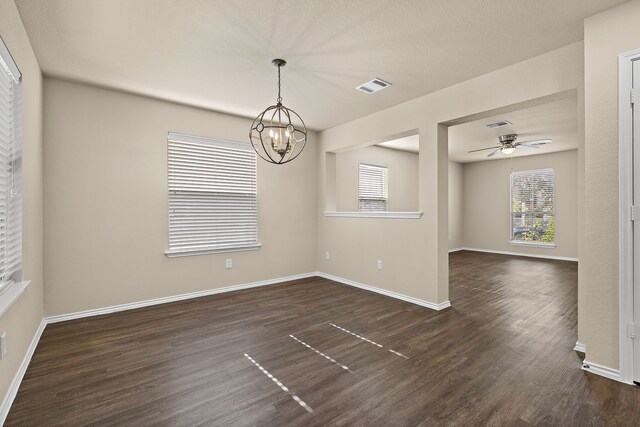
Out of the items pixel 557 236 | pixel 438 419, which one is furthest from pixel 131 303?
pixel 557 236

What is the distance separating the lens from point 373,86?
11.8ft

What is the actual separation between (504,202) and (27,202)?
9.35 m

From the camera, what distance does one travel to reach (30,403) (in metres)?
1.96

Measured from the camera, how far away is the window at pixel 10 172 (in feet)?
6.79

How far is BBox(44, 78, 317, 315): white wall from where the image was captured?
336cm

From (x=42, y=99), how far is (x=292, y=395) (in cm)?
379

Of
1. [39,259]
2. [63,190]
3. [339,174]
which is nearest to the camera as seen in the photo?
[39,259]

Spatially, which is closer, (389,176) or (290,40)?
(290,40)

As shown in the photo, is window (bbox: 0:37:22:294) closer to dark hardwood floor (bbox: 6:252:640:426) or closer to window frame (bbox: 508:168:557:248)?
dark hardwood floor (bbox: 6:252:640:426)

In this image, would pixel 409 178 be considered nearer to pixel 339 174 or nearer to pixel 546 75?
pixel 339 174

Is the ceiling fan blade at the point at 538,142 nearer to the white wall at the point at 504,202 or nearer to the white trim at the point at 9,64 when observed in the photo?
the white wall at the point at 504,202

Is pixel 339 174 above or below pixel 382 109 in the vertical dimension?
below

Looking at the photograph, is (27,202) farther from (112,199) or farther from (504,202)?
(504,202)

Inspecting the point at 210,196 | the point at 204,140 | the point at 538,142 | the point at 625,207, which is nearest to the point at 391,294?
the point at 625,207
